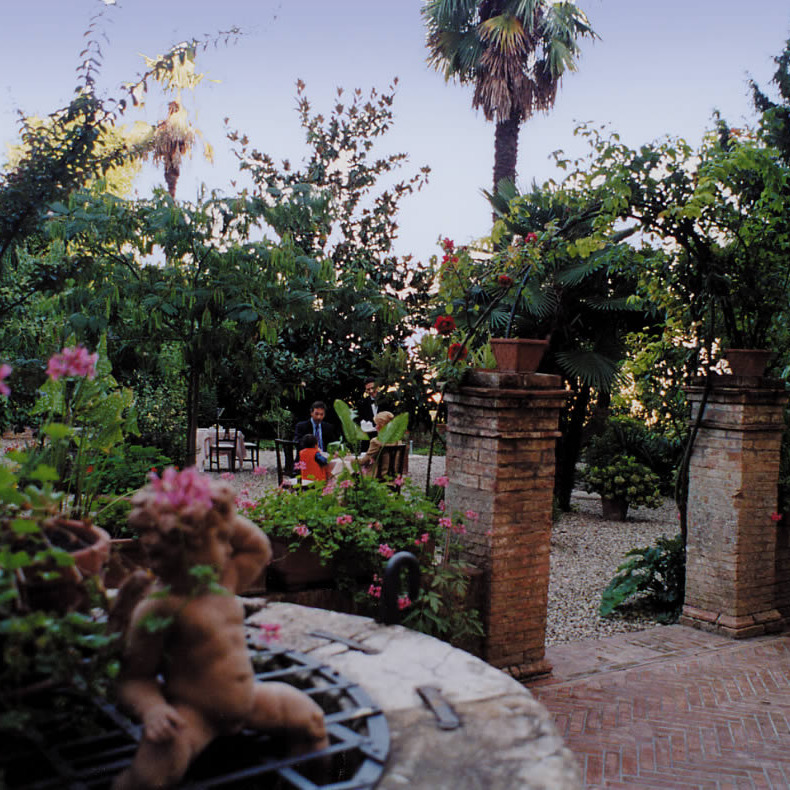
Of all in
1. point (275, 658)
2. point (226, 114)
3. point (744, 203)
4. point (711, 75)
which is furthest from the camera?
point (226, 114)

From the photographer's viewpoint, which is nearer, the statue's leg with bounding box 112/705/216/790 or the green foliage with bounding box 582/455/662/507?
the statue's leg with bounding box 112/705/216/790

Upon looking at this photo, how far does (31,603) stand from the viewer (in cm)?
177

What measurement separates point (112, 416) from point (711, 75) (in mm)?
8824

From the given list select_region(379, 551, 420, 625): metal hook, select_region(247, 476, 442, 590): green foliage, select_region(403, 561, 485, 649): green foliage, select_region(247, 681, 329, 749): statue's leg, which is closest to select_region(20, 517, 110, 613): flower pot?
select_region(247, 681, 329, 749): statue's leg

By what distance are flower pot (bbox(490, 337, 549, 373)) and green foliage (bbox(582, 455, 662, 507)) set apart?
24.4 ft

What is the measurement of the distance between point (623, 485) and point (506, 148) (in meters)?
7.50

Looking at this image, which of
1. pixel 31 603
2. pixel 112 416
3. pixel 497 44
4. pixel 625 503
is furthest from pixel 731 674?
pixel 497 44

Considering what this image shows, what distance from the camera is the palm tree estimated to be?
47.3 ft

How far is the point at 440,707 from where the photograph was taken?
2182 millimetres

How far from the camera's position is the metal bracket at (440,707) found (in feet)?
6.86

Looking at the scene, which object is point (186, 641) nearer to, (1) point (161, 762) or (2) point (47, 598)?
(1) point (161, 762)

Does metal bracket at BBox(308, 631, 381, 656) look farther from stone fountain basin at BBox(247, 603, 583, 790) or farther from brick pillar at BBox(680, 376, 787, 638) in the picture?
brick pillar at BBox(680, 376, 787, 638)

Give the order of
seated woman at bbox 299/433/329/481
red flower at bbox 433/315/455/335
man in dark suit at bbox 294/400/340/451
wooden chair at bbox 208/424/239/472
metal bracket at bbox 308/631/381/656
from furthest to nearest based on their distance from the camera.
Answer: wooden chair at bbox 208/424/239/472, man in dark suit at bbox 294/400/340/451, seated woman at bbox 299/433/329/481, red flower at bbox 433/315/455/335, metal bracket at bbox 308/631/381/656

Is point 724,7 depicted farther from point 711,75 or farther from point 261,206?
point 261,206
